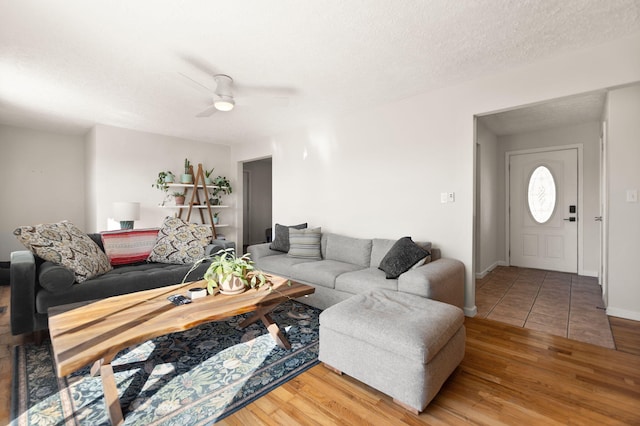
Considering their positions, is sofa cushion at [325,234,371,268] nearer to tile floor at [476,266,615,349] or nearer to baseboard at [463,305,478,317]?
baseboard at [463,305,478,317]

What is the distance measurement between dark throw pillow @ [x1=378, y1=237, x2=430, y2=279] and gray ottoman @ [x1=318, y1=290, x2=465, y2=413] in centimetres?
71

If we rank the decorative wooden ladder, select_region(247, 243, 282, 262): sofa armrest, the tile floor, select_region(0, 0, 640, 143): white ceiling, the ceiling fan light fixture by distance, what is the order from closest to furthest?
select_region(0, 0, 640, 143): white ceiling
the tile floor
the ceiling fan light fixture
select_region(247, 243, 282, 262): sofa armrest
the decorative wooden ladder

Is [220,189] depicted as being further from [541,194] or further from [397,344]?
[541,194]

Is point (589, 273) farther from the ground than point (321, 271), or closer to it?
closer to it

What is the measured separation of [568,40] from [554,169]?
333 centimetres

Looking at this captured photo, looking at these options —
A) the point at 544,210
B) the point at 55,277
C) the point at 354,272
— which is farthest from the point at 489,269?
the point at 55,277

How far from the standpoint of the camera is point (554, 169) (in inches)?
198

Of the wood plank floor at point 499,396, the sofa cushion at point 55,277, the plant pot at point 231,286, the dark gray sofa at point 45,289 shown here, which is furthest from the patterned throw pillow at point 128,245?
the wood plank floor at point 499,396

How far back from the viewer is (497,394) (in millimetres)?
1823

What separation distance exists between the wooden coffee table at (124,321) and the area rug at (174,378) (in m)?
0.14

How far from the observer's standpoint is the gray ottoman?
5.37 feet

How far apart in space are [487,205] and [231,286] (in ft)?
14.3

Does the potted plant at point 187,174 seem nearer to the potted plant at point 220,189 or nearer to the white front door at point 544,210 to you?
the potted plant at point 220,189

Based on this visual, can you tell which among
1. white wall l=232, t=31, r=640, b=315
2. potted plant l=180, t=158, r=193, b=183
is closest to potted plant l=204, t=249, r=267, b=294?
white wall l=232, t=31, r=640, b=315
